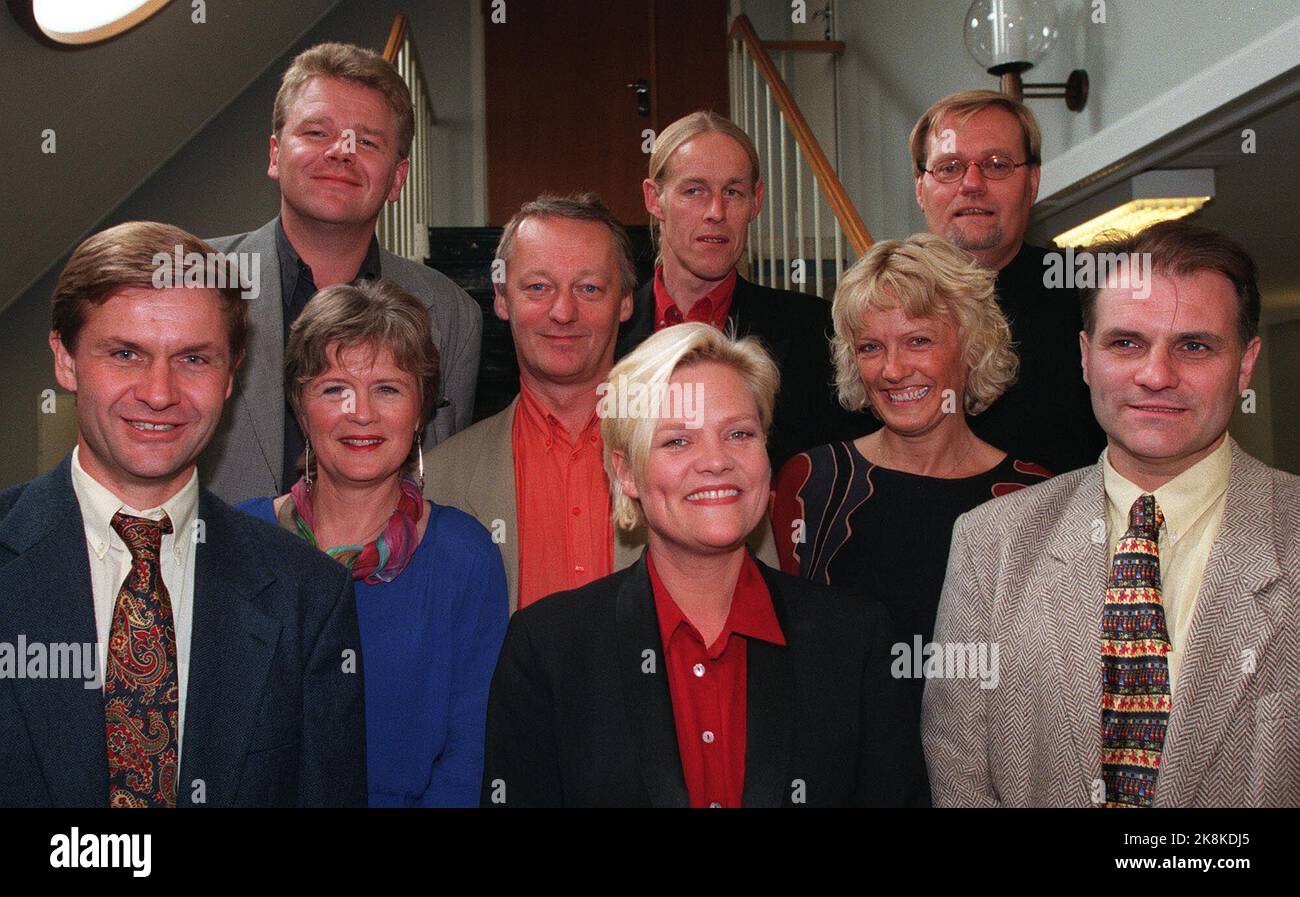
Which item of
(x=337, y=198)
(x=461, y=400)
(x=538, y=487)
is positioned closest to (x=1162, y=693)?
(x=538, y=487)

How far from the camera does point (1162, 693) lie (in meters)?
1.70

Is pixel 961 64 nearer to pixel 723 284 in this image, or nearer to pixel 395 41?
pixel 395 41

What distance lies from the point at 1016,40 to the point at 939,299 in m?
2.31

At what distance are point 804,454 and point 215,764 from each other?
1.15 m

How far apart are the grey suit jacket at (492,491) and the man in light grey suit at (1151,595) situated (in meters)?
0.53

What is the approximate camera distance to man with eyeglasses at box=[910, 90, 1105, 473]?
246 cm

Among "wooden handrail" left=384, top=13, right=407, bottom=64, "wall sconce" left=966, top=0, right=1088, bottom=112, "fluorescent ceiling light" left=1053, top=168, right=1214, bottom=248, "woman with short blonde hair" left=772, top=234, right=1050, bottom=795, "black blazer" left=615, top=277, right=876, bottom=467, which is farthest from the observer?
"wooden handrail" left=384, top=13, right=407, bottom=64

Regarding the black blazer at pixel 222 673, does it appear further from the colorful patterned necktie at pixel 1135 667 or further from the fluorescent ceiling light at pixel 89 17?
the fluorescent ceiling light at pixel 89 17

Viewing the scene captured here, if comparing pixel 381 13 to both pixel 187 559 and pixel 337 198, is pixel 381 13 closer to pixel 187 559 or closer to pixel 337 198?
pixel 337 198

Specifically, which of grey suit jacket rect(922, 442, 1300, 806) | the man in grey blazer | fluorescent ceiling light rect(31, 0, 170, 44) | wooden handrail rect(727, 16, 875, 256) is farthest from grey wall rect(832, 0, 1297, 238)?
fluorescent ceiling light rect(31, 0, 170, 44)

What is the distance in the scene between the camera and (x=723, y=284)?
9.07ft

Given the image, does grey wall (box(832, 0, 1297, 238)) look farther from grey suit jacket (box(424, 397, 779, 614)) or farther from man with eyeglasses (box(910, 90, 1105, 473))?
grey suit jacket (box(424, 397, 779, 614))

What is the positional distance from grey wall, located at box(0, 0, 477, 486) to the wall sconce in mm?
3146

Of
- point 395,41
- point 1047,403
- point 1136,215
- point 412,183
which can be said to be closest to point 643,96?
point 412,183
